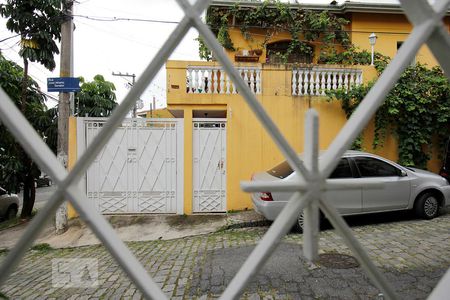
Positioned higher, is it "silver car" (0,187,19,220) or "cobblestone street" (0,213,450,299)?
"cobblestone street" (0,213,450,299)

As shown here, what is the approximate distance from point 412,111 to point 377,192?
10.1 ft

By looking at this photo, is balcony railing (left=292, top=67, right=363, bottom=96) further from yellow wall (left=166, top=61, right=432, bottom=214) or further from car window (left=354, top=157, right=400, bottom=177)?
car window (left=354, top=157, right=400, bottom=177)

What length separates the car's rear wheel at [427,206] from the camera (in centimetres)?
614

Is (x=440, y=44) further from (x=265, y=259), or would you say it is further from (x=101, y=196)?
(x=101, y=196)

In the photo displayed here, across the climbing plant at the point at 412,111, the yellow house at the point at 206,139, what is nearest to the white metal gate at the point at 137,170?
the yellow house at the point at 206,139

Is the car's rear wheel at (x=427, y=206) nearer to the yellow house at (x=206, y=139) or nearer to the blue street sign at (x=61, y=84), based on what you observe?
the yellow house at (x=206, y=139)

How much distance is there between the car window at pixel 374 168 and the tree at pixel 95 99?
30.7 ft

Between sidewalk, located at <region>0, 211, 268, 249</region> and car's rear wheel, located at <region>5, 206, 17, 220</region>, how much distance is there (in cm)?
276

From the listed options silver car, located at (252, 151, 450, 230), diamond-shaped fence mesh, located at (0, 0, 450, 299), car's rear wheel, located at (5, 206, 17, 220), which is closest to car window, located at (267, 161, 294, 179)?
silver car, located at (252, 151, 450, 230)

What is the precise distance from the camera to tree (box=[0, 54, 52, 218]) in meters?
7.47

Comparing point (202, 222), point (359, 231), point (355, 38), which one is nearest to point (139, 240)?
point (202, 222)

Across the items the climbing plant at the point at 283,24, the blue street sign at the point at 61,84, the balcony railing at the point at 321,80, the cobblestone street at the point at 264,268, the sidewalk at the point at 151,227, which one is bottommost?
the sidewalk at the point at 151,227

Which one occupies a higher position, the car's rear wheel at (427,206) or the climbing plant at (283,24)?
the climbing plant at (283,24)

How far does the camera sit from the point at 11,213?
9805mm
